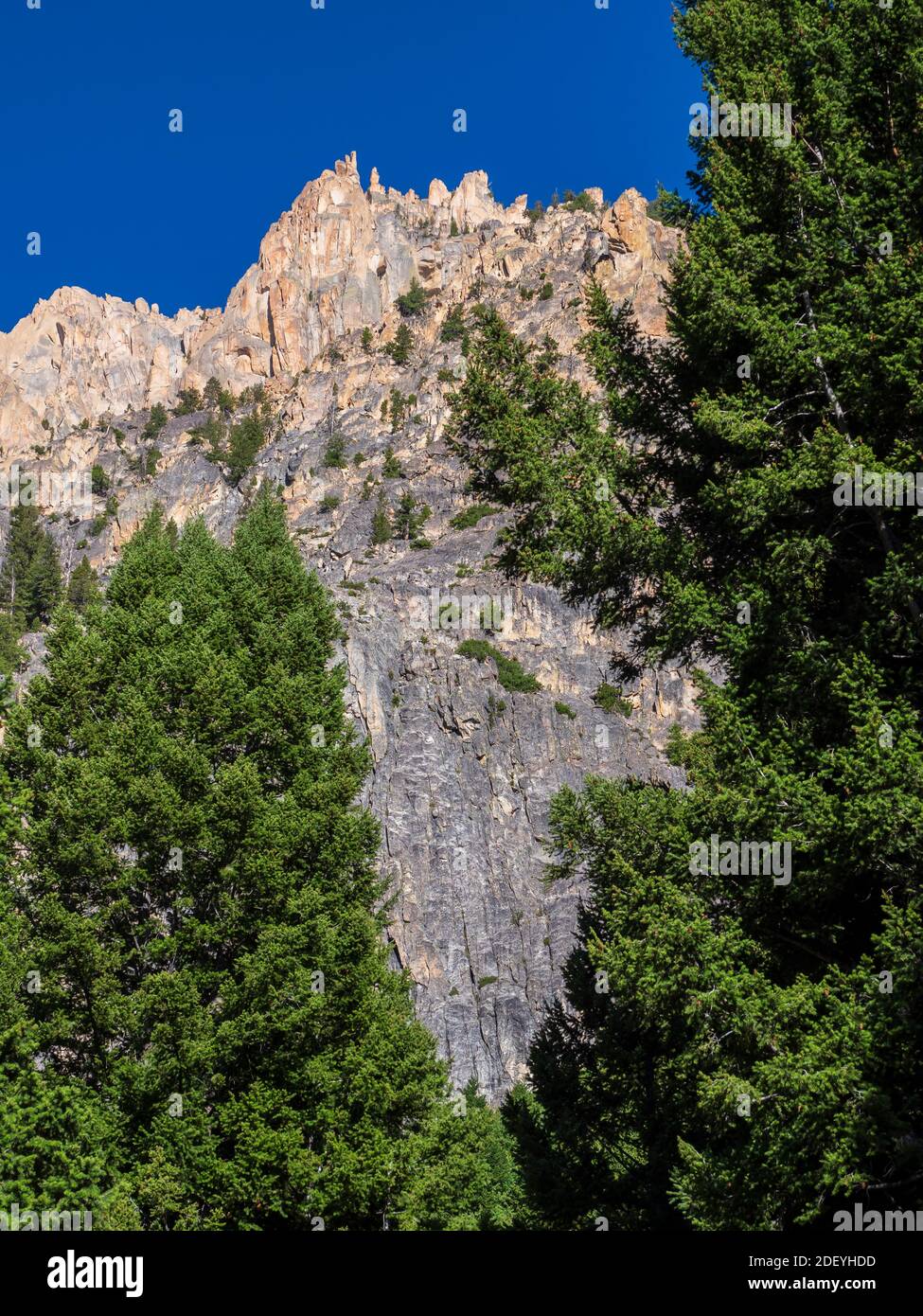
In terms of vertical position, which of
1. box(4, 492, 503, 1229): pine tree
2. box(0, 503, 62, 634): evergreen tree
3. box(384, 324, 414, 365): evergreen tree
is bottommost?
box(4, 492, 503, 1229): pine tree

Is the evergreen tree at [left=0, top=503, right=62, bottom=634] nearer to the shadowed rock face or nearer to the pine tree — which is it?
the shadowed rock face

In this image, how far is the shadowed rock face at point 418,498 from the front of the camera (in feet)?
226

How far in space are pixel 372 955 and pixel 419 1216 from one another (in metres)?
3.49

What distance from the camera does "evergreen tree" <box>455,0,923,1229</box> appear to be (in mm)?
8281

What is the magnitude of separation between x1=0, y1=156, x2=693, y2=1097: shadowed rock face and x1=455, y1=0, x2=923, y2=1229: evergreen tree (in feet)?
32.1

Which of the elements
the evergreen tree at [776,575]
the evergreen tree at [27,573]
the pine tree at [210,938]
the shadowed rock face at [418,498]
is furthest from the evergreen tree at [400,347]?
the evergreen tree at [776,575]

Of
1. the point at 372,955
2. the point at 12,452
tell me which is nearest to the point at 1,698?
the point at 372,955

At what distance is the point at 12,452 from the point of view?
146 m

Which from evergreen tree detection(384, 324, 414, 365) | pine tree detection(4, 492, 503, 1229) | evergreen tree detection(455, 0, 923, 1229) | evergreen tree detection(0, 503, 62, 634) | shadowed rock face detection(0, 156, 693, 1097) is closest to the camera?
evergreen tree detection(455, 0, 923, 1229)

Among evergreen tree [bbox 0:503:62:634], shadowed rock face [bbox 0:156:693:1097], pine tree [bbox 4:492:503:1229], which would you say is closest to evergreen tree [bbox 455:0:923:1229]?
pine tree [bbox 4:492:503:1229]

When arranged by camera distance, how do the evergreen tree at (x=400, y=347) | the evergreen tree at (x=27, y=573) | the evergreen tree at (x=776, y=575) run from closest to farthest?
the evergreen tree at (x=776, y=575), the evergreen tree at (x=27, y=573), the evergreen tree at (x=400, y=347)

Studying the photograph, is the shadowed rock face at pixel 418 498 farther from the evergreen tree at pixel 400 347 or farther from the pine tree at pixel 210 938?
the pine tree at pixel 210 938

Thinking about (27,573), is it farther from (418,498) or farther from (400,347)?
(400,347)

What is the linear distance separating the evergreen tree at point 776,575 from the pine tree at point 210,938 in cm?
380
